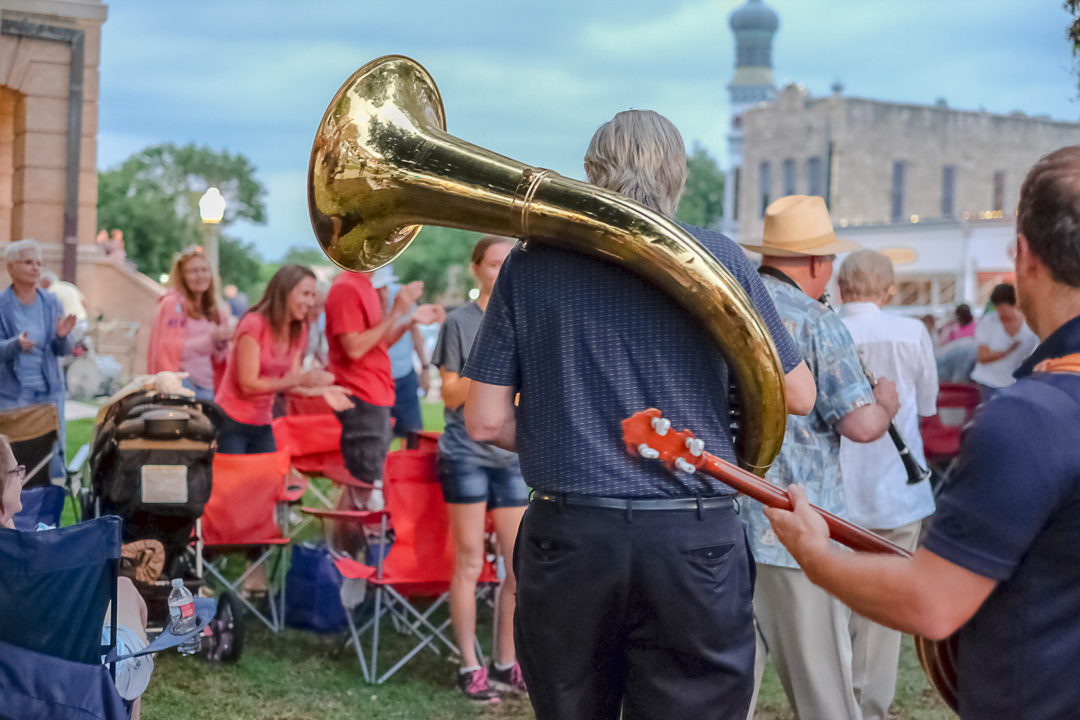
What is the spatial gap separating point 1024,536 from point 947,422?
714cm

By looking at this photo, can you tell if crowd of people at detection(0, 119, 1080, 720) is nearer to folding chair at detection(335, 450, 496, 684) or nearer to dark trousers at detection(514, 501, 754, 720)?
dark trousers at detection(514, 501, 754, 720)

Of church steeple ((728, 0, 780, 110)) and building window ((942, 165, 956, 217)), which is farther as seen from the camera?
church steeple ((728, 0, 780, 110))

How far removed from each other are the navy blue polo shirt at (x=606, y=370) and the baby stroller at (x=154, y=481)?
2.79 meters

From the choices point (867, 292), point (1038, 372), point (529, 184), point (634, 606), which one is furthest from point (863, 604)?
point (867, 292)

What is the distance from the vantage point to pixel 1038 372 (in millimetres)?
1574

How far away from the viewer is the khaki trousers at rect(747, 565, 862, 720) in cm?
350

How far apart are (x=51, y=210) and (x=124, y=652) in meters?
12.4

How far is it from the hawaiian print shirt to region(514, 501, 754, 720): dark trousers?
93 cm

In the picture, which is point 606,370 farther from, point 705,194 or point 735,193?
point 705,194

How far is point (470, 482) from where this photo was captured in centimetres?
466

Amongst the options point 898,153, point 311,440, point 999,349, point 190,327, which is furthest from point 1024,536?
point 898,153

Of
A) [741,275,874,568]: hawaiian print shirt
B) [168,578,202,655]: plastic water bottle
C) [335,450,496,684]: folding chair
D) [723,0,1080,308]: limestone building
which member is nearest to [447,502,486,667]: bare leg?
[335,450,496,684]: folding chair

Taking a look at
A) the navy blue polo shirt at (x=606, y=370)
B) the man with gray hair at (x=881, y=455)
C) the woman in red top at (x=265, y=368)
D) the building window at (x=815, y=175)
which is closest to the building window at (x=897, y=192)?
the building window at (x=815, y=175)

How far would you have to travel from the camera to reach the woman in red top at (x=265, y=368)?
18.6 ft
